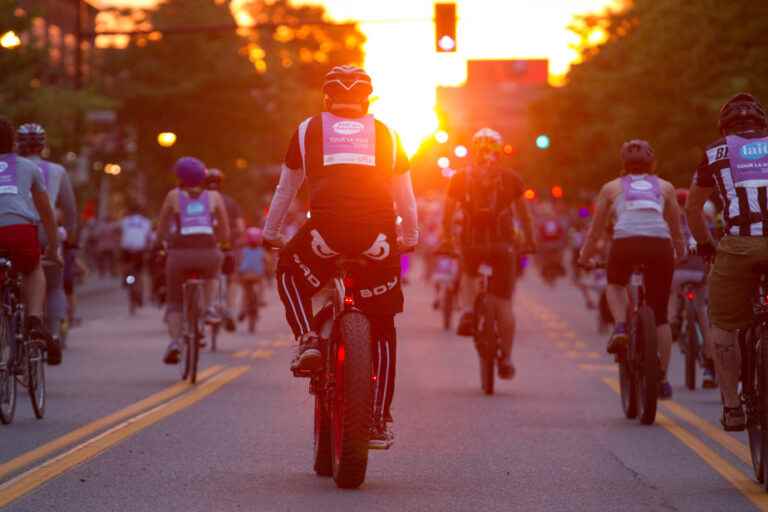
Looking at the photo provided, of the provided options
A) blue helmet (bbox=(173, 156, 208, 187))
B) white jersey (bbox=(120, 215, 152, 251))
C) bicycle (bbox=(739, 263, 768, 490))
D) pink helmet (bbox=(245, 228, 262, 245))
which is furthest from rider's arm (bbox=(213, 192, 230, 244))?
white jersey (bbox=(120, 215, 152, 251))

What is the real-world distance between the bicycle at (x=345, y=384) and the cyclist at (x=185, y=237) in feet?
22.4

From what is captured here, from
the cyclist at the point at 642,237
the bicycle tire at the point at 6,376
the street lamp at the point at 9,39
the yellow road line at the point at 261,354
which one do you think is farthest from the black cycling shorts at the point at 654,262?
the street lamp at the point at 9,39

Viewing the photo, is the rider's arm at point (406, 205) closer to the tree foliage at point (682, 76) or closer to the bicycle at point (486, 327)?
the bicycle at point (486, 327)

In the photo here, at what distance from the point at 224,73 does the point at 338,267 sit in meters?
58.6

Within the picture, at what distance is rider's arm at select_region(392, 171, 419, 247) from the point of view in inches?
356

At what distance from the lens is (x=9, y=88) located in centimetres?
3425

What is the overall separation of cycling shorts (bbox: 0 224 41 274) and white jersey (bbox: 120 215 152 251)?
1852 centimetres

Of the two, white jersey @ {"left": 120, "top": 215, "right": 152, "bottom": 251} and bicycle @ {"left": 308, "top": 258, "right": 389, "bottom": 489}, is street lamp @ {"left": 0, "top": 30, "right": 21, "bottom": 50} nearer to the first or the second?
white jersey @ {"left": 120, "top": 215, "right": 152, "bottom": 251}

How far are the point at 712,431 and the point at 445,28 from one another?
57.6 ft

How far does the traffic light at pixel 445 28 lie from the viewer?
28.9 m

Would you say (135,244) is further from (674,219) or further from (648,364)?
(648,364)

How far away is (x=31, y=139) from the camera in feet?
46.3

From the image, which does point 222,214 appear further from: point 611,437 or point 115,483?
point 115,483

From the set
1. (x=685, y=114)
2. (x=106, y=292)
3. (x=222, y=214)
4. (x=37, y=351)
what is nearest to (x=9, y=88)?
(x=106, y=292)
